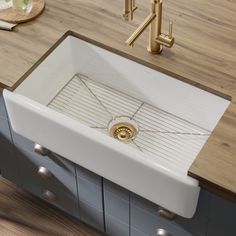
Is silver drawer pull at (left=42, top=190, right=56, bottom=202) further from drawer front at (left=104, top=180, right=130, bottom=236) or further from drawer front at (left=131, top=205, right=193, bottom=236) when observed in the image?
drawer front at (left=131, top=205, right=193, bottom=236)

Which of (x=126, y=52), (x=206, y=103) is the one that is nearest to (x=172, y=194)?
(x=206, y=103)

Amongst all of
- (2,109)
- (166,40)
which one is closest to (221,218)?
(166,40)

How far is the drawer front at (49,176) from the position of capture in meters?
1.88

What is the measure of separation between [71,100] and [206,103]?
451 mm

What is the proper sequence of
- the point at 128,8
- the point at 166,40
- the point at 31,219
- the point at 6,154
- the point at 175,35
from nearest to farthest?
the point at 128,8 → the point at 166,40 → the point at 175,35 → the point at 6,154 → the point at 31,219

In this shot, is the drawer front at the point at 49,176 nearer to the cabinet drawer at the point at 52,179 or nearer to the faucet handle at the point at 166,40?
the cabinet drawer at the point at 52,179

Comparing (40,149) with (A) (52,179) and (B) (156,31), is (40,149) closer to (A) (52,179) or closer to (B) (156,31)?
(A) (52,179)

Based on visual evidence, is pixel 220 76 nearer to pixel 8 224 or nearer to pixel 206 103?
pixel 206 103

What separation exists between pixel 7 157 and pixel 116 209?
0.48 metres

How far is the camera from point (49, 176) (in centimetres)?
197

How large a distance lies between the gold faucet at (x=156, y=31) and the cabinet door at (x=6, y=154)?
0.50 m

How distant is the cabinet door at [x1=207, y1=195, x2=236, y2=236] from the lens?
1.54 metres

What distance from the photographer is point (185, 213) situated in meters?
1.61

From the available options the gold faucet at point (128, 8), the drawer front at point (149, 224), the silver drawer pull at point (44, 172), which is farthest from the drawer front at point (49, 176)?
the gold faucet at point (128, 8)
